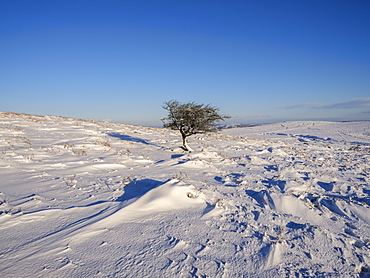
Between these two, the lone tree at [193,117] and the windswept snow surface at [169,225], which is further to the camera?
the lone tree at [193,117]

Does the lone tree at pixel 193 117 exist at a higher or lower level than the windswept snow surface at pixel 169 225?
higher

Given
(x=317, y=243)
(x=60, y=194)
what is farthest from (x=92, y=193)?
(x=317, y=243)

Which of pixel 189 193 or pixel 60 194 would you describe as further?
pixel 189 193

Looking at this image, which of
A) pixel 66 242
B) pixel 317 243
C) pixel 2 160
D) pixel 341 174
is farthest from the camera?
pixel 341 174

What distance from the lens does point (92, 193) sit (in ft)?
15.0

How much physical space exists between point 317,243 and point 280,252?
807mm

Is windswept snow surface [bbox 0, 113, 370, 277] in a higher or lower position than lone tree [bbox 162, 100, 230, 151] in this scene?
lower

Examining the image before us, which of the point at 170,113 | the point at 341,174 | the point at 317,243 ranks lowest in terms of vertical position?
the point at 341,174

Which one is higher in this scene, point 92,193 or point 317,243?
point 92,193

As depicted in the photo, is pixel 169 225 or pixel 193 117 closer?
pixel 169 225

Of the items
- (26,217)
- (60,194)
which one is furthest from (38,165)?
(26,217)

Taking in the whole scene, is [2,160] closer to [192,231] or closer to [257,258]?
[192,231]

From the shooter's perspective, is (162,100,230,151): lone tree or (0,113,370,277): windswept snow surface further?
(162,100,230,151): lone tree

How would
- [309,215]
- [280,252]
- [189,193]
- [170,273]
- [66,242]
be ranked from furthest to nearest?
[189,193] < [309,215] < [280,252] < [66,242] < [170,273]
